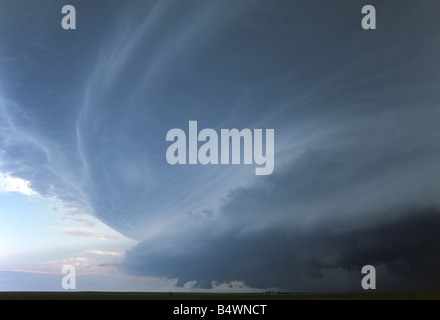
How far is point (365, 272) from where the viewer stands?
19969 millimetres
